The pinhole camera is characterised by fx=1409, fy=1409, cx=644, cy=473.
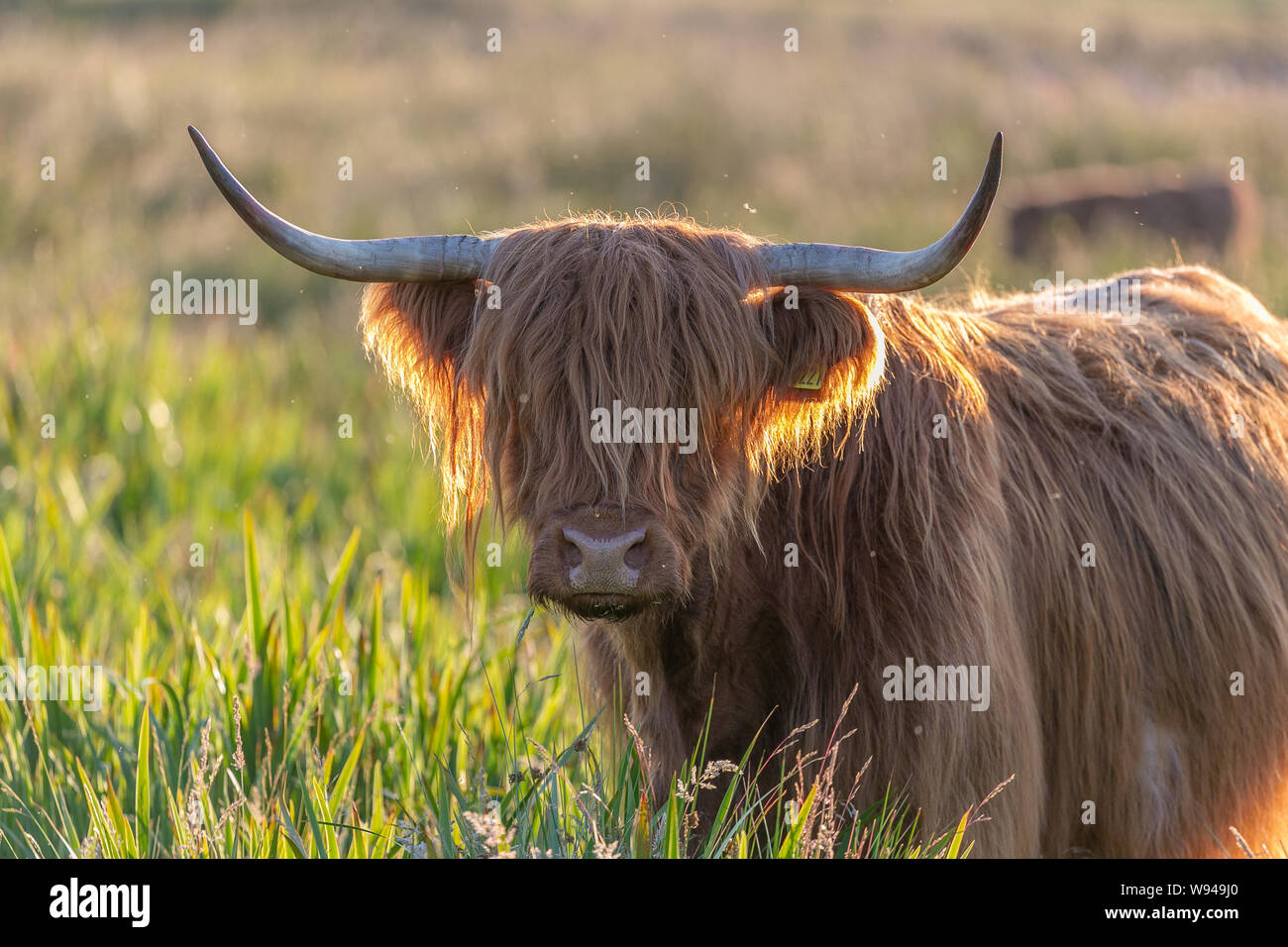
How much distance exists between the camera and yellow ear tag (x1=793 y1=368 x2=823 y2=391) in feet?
9.46

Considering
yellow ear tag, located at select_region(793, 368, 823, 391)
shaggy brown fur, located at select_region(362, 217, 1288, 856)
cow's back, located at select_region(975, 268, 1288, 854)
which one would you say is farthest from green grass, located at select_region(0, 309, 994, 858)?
yellow ear tag, located at select_region(793, 368, 823, 391)

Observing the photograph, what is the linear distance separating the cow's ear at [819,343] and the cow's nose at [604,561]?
0.52 meters

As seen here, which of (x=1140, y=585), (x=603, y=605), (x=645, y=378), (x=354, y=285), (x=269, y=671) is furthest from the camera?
(x=354, y=285)

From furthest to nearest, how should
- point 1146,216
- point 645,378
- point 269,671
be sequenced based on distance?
point 1146,216
point 269,671
point 645,378

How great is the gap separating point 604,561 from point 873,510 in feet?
2.39

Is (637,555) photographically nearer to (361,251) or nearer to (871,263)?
(871,263)

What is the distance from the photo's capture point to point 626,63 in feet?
80.0

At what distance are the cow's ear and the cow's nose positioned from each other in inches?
20.6

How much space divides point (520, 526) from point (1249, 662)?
5.89 feet

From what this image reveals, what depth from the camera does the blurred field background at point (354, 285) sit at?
342cm

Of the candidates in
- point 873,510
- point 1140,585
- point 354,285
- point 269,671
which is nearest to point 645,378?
point 873,510

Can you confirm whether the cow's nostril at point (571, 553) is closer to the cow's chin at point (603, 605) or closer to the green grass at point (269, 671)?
the cow's chin at point (603, 605)

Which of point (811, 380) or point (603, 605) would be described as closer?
point (603, 605)

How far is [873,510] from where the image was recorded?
3.02m
